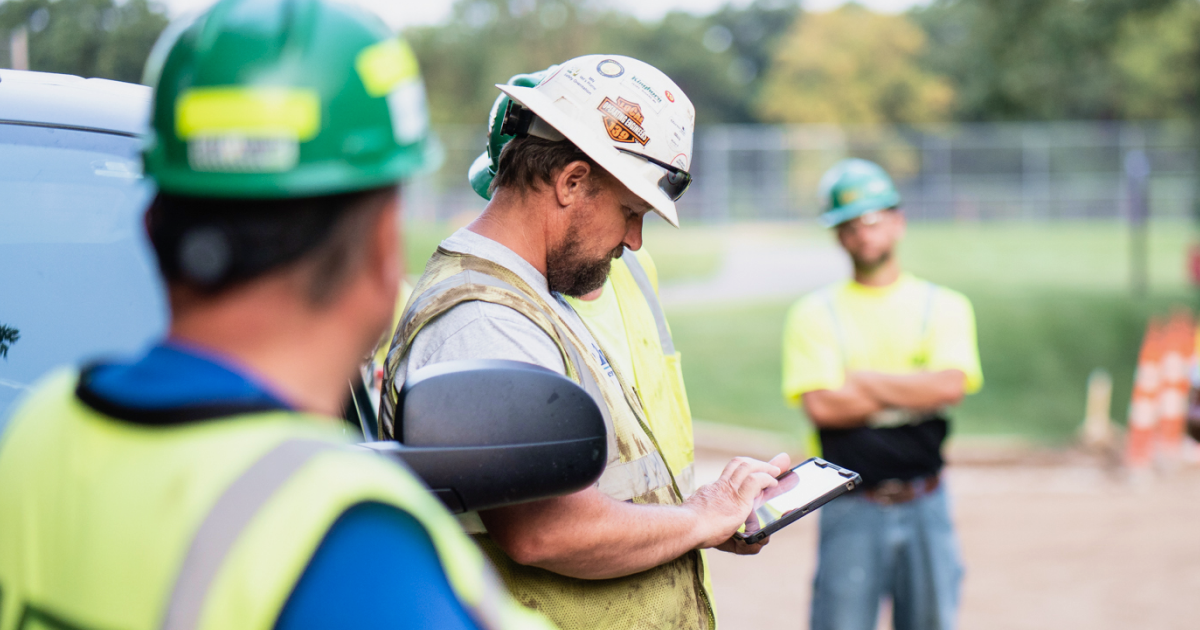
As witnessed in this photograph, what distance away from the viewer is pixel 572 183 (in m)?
2.23

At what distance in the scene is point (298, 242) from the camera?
3.32ft

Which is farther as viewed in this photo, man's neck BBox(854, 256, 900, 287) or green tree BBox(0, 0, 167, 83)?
man's neck BBox(854, 256, 900, 287)

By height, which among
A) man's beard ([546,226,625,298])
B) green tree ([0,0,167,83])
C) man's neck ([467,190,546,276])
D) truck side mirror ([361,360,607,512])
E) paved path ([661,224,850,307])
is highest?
green tree ([0,0,167,83])

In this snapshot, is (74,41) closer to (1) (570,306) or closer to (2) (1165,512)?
(1) (570,306)

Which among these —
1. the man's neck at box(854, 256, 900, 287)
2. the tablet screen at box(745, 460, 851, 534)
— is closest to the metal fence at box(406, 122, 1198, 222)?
the man's neck at box(854, 256, 900, 287)

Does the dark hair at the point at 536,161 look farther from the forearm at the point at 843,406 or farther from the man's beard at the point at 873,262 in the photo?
the man's beard at the point at 873,262

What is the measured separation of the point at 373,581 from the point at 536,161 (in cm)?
142

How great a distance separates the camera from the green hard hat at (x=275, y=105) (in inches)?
38.4

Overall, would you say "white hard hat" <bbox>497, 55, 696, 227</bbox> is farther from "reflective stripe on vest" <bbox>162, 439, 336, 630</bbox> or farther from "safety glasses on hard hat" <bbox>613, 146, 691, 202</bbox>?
"reflective stripe on vest" <bbox>162, 439, 336, 630</bbox>

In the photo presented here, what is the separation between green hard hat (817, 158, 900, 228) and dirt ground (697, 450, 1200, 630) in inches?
101

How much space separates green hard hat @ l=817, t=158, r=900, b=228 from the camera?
16.0 feet

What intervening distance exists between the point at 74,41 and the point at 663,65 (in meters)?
61.6

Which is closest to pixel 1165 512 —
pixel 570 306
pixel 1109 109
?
pixel 570 306

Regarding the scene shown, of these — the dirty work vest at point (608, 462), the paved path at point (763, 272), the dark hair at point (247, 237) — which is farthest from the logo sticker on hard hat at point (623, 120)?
the paved path at point (763, 272)
